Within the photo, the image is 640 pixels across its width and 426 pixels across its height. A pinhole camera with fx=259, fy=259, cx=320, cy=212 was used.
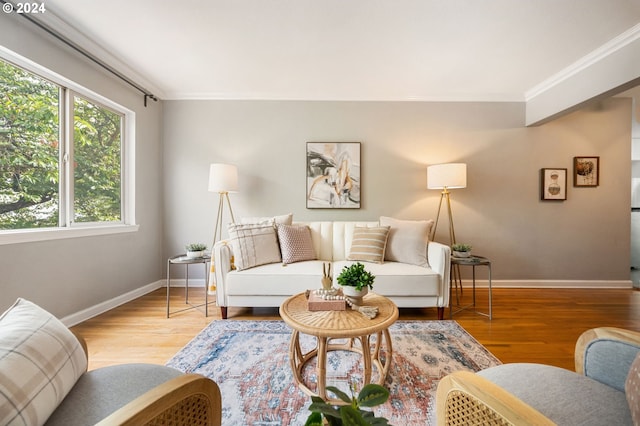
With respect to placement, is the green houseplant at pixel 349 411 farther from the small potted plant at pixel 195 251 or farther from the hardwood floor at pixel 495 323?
the small potted plant at pixel 195 251

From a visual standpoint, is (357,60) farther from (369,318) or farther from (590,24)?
(369,318)

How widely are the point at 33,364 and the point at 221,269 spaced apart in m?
1.78

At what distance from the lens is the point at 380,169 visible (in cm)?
333

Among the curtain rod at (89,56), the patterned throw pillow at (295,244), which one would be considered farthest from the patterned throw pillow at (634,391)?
the curtain rod at (89,56)

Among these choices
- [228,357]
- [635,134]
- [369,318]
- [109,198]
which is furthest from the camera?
[635,134]

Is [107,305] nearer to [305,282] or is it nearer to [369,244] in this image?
[305,282]

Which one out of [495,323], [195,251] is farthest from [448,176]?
[195,251]

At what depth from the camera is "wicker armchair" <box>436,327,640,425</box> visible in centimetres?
66

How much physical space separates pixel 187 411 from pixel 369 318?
91 cm

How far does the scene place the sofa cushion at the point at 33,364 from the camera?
0.55 m

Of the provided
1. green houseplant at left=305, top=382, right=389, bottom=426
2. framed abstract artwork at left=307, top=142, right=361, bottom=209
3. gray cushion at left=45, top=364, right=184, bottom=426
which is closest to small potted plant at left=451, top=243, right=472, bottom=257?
framed abstract artwork at left=307, top=142, right=361, bottom=209

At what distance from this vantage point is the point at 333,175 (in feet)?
10.9

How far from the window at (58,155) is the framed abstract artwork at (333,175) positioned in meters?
2.12

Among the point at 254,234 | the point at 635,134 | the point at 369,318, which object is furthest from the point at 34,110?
the point at 635,134
